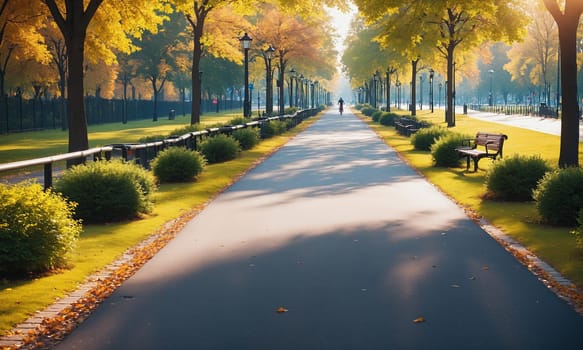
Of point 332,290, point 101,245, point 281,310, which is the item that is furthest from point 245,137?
point 281,310

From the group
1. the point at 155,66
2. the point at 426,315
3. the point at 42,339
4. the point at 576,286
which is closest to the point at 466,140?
the point at 576,286

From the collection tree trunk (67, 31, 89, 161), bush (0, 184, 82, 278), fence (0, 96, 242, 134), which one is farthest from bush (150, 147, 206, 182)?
fence (0, 96, 242, 134)

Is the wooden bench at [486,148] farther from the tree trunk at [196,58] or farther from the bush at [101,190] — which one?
the tree trunk at [196,58]

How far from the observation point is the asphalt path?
5.84 metres

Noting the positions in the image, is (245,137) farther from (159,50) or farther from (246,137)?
(159,50)

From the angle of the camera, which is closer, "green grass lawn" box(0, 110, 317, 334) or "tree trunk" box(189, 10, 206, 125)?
"green grass lawn" box(0, 110, 317, 334)

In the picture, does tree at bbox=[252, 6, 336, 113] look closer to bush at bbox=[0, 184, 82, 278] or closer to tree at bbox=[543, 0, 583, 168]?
tree at bbox=[543, 0, 583, 168]

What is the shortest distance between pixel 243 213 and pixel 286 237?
8.24 ft

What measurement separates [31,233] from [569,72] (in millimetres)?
12942

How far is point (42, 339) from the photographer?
594cm

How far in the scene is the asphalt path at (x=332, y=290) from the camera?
584 centimetres

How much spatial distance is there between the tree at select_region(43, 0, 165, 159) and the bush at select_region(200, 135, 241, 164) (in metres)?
4.01

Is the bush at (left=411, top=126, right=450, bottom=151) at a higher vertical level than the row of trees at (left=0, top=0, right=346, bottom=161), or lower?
lower

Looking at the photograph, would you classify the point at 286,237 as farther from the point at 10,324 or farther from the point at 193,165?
the point at 193,165
